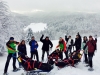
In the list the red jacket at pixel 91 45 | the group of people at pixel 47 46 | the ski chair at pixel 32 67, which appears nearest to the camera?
the ski chair at pixel 32 67

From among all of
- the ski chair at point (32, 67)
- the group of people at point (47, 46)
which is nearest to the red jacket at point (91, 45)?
the group of people at point (47, 46)

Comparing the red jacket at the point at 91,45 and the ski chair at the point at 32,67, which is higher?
the red jacket at the point at 91,45

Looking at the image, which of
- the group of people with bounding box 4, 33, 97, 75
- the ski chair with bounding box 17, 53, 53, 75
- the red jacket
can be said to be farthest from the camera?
the red jacket

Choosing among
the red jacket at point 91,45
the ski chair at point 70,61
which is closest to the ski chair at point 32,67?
the ski chair at point 70,61

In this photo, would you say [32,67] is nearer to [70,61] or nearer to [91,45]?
[70,61]

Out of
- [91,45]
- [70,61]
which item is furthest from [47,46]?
[91,45]

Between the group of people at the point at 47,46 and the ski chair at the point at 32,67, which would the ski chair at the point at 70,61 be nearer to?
the group of people at the point at 47,46

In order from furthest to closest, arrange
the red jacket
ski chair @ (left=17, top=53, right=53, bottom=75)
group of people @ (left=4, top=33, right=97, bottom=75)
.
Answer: the red jacket, group of people @ (left=4, top=33, right=97, bottom=75), ski chair @ (left=17, top=53, right=53, bottom=75)

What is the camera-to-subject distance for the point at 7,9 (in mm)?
26828

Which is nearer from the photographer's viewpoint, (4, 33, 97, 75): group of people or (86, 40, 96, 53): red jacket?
(4, 33, 97, 75): group of people

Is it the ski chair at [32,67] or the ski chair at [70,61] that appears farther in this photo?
the ski chair at [70,61]

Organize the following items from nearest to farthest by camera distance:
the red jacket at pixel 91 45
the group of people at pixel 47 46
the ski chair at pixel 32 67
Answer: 1. the ski chair at pixel 32 67
2. the group of people at pixel 47 46
3. the red jacket at pixel 91 45

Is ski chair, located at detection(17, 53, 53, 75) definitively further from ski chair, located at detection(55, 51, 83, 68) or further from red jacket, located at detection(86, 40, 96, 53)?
red jacket, located at detection(86, 40, 96, 53)

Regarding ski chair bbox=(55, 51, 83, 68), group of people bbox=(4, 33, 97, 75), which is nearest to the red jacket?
group of people bbox=(4, 33, 97, 75)
